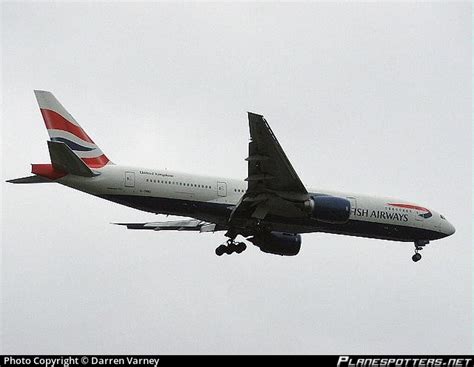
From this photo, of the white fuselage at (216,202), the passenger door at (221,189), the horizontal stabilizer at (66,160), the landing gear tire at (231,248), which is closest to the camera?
the horizontal stabilizer at (66,160)

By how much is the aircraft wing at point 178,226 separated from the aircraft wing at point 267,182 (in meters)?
6.38

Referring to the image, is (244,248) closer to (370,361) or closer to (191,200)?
(191,200)

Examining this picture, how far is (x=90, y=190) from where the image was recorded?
48344 mm

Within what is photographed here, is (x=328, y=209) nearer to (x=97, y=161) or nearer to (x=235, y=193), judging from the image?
(x=235, y=193)

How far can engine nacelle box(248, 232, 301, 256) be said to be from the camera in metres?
55.0

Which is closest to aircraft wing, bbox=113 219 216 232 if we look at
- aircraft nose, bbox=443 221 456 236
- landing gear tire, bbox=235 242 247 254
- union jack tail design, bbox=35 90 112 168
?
landing gear tire, bbox=235 242 247 254

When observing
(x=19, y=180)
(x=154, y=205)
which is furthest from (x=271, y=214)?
(x=19, y=180)

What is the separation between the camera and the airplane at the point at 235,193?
47469 mm

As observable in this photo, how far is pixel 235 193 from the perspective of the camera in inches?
2023

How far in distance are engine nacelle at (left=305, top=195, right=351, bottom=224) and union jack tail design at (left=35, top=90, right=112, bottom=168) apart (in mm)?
10444

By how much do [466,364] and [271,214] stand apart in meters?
16.6

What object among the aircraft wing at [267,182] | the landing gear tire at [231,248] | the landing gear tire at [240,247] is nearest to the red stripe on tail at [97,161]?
the aircraft wing at [267,182]

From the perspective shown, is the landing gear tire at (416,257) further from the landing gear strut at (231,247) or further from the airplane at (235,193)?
the landing gear strut at (231,247)

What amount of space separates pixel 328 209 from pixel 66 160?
43.0ft
